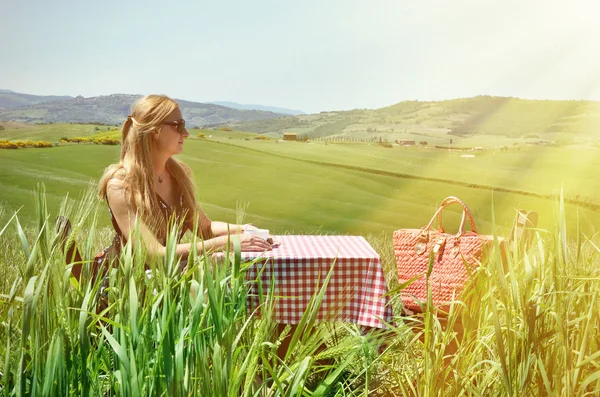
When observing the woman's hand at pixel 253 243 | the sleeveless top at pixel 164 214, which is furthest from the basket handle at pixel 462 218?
the sleeveless top at pixel 164 214

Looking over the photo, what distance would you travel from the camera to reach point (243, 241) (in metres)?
2.65

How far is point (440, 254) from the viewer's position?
3.31m

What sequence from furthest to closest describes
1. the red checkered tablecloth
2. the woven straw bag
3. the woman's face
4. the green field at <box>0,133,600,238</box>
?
the green field at <box>0,133,600,238</box>, the woven straw bag, the woman's face, the red checkered tablecloth

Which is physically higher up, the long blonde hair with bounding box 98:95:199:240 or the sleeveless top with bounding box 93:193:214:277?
the long blonde hair with bounding box 98:95:199:240

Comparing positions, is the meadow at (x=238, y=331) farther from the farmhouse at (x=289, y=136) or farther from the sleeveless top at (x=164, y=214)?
the farmhouse at (x=289, y=136)

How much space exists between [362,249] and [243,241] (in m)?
0.62

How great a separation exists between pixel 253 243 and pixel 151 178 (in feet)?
2.17

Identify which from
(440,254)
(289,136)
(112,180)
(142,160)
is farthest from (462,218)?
(289,136)

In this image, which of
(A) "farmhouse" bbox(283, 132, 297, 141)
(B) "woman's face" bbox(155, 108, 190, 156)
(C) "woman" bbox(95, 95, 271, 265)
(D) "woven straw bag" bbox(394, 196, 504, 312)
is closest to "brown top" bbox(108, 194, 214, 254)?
(C) "woman" bbox(95, 95, 271, 265)

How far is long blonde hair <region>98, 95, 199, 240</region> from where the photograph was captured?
112 inches

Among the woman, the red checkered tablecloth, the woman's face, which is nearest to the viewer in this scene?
the red checkered tablecloth

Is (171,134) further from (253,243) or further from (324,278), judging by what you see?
(324,278)

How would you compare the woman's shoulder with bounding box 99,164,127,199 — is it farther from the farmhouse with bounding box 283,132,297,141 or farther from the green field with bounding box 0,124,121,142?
the farmhouse with bounding box 283,132,297,141

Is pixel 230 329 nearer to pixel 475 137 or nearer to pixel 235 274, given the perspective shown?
pixel 235 274
